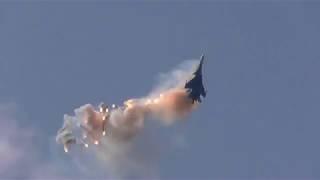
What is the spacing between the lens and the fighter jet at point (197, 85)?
94375mm

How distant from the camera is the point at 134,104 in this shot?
97.0 m

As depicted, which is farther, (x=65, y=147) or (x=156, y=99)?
(x=156, y=99)

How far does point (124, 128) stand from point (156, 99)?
8921 millimetres

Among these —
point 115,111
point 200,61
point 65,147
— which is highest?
point 200,61

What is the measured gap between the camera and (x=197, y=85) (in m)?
94.6

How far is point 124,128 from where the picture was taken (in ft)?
312

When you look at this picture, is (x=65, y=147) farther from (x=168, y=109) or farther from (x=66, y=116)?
(x=168, y=109)

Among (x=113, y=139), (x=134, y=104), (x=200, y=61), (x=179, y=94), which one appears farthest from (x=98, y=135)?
(x=200, y=61)

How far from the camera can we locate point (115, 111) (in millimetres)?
94688

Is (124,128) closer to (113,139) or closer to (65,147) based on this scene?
(113,139)

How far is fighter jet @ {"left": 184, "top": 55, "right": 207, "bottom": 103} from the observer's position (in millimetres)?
94375

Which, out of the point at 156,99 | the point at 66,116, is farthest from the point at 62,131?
the point at 156,99

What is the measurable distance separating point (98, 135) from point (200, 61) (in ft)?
79.7

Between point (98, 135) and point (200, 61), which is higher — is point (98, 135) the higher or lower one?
the lower one
